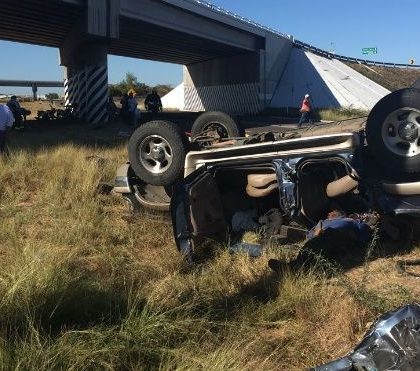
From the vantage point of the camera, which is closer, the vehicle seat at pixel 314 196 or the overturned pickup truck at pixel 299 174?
the overturned pickup truck at pixel 299 174

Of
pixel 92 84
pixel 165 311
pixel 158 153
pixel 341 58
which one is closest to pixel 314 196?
pixel 158 153

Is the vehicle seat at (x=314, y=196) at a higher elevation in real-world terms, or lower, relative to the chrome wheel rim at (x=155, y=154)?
lower

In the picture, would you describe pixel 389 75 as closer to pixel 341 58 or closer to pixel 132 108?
pixel 341 58

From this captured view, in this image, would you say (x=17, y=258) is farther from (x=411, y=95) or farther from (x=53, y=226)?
(x=411, y=95)

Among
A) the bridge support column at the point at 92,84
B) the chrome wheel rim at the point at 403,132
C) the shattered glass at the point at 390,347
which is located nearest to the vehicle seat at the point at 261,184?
the chrome wheel rim at the point at 403,132

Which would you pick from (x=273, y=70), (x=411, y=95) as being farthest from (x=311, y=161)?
(x=273, y=70)

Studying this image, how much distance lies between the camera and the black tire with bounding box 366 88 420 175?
4551 millimetres

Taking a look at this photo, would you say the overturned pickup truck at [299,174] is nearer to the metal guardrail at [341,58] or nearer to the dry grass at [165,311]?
the dry grass at [165,311]

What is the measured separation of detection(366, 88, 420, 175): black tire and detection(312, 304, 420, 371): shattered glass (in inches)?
80.6

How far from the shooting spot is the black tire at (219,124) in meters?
6.61

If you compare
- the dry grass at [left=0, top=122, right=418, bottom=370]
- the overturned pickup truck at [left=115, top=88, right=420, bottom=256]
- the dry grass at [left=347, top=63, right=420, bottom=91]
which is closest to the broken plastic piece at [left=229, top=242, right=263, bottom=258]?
the dry grass at [left=0, top=122, right=418, bottom=370]

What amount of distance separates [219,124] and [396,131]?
2598mm

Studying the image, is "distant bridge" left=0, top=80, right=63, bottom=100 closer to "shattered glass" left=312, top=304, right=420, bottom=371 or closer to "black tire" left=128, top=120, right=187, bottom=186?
"black tire" left=128, top=120, right=187, bottom=186

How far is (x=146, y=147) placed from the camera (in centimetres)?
568
